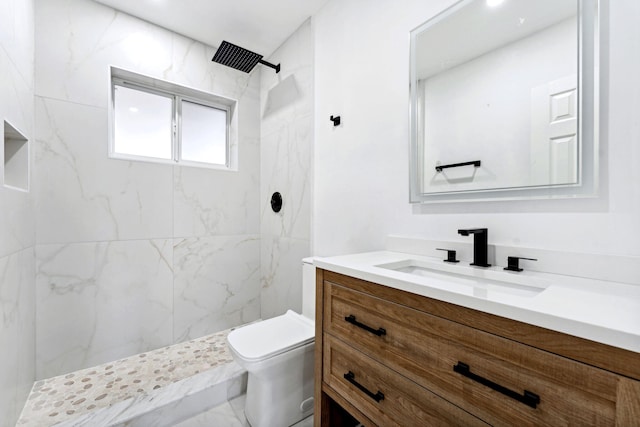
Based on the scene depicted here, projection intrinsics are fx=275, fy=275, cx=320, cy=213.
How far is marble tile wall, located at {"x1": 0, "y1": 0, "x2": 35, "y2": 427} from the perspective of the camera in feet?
3.95

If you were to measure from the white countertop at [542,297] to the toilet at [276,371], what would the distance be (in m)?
0.60

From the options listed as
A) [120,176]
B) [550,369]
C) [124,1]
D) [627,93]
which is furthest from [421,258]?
[124,1]

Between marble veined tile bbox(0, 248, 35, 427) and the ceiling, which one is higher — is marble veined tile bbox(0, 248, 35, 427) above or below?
below

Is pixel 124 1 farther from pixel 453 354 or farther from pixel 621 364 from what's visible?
pixel 621 364

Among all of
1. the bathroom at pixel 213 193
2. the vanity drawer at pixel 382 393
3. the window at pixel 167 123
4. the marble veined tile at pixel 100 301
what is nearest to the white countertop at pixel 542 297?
the bathroom at pixel 213 193

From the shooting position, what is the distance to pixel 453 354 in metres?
0.77

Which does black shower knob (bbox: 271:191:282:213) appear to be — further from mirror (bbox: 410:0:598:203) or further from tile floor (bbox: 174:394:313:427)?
tile floor (bbox: 174:394:313:427)

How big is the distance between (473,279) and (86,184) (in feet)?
7.97

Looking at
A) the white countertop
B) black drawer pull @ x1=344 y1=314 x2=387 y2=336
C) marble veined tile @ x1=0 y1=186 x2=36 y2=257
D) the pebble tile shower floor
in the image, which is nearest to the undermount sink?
the white countertop

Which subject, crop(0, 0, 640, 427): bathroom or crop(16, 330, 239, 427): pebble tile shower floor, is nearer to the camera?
crop(0, 0, 640, 427): bathroom

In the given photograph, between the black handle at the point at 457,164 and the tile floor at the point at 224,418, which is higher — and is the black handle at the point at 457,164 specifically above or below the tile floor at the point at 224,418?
above

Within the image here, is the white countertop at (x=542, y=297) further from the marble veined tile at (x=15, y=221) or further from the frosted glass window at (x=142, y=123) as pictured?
the frosted glass window at (x=142, y=123)

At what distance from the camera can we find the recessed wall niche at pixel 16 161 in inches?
59.2

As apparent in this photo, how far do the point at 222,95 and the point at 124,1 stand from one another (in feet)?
2.84
